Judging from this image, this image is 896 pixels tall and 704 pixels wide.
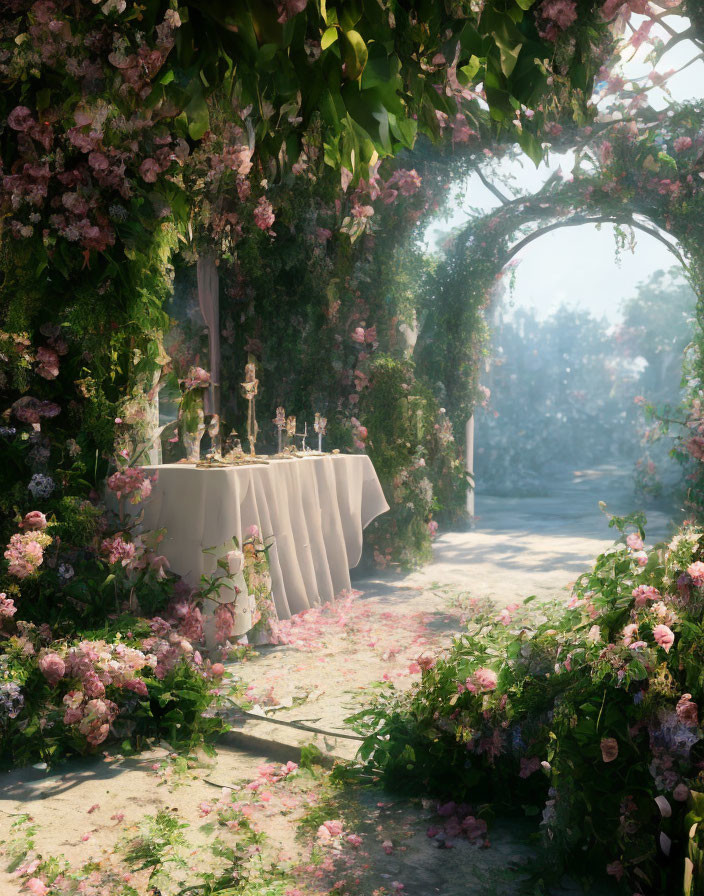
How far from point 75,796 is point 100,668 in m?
0.49

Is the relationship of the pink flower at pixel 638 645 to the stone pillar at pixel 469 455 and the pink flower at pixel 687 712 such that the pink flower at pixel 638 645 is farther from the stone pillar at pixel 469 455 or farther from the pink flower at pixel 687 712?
the stone pillar at pixel 469 455

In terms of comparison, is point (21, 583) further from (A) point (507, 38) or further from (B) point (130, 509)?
(A) point (507, 38)

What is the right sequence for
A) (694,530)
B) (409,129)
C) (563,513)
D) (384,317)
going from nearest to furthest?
(694,530) < (409,129) < (384,317) < (563,513)

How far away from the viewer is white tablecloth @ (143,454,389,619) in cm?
421

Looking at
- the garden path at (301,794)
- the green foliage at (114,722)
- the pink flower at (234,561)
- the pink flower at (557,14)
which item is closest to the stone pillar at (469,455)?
the garden path at (301,794)

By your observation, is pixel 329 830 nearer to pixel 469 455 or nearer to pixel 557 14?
pixel 557 14

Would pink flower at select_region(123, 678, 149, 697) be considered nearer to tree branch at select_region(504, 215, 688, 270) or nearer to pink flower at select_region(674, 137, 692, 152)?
tree branch at select_region(504, 215, 688, 270)

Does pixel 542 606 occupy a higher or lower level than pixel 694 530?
lower

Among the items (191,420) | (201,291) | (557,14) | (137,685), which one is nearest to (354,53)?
(557,14)

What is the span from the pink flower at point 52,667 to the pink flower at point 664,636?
209 centimetres

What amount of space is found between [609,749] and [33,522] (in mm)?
2386

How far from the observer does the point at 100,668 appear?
10.4 feet

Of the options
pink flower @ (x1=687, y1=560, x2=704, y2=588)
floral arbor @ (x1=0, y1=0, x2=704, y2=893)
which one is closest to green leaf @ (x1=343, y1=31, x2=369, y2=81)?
floral arbor @ (x1=0, y1=0, x2=704, y2=893)

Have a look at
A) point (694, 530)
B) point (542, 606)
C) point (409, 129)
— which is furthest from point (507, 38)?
point (542, 606)
